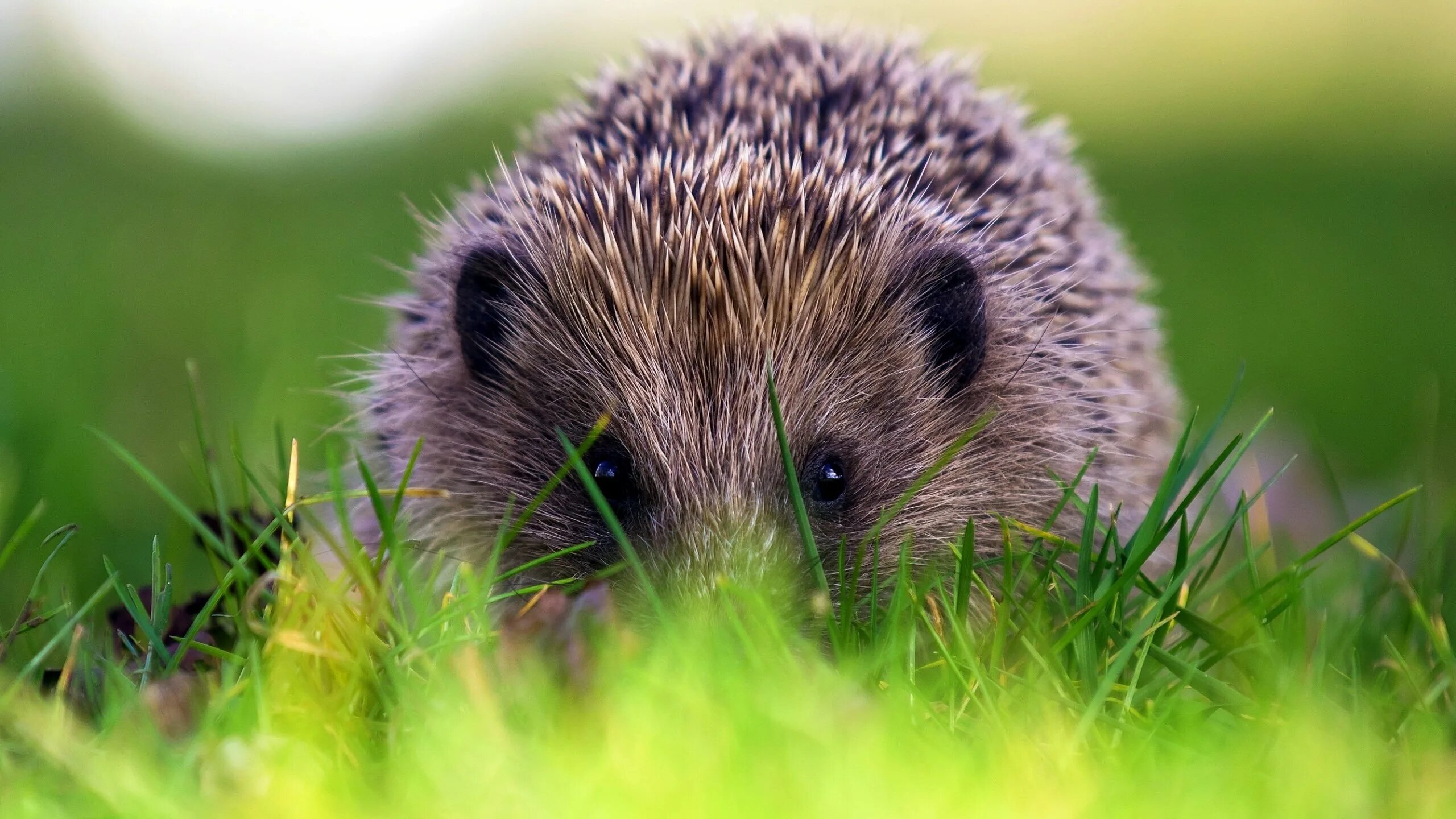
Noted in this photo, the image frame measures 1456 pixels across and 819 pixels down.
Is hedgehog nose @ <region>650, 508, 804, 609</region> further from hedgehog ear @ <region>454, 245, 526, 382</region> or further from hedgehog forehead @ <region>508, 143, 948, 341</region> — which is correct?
hedgehog ear @ <region>454, 245, 526, 382</region>

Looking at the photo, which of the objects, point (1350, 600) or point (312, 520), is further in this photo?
point (1350, 600)

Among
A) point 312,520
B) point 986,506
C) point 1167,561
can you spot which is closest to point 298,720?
point 312,520

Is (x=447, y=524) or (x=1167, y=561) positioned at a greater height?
(x=1167, y=561)

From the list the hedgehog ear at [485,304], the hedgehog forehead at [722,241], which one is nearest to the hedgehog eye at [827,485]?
the hedgehog forehead at [722,241]

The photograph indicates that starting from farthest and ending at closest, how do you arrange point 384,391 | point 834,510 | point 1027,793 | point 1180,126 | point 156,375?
point 1180,126 → point 156,375 → point 384,391 → point 834,510 → point 1027,793

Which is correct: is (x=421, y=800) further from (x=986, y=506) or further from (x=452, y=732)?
(x=986, y=506)

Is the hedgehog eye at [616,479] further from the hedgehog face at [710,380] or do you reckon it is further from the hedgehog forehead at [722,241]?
the hedgehog forehead at [722,241]
